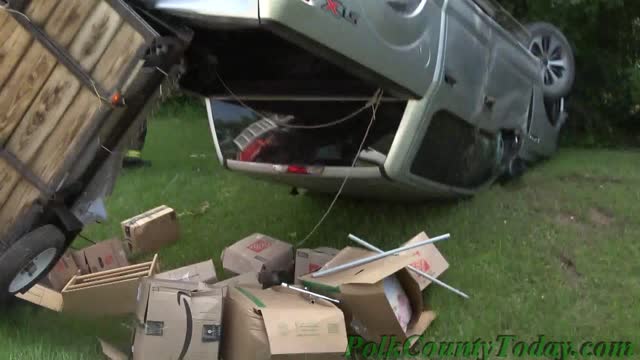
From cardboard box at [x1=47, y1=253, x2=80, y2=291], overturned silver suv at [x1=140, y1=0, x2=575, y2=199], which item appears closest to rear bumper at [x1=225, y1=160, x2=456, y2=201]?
overturned silver suv at [x1=140, y1=0, x2=575, y2=199]

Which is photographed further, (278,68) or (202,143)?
(202,143)

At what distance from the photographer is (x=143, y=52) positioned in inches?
134

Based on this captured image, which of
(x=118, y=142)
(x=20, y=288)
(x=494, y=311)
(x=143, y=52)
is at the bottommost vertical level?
(x=20, y=288)

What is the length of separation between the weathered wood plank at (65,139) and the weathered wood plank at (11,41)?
14.4 inches

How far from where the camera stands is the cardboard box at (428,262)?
4656 millimetres

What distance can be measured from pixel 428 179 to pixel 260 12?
7.63 feet

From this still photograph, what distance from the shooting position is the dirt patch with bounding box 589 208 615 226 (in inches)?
227

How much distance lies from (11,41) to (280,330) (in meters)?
2.08

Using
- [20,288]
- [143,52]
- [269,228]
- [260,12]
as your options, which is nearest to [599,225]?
[269,228]

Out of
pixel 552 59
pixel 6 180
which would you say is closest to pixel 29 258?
pixel 6 180

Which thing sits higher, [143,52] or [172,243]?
[143,52]

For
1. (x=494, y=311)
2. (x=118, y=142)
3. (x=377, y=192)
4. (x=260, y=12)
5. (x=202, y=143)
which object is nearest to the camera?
(x=260, y=12)

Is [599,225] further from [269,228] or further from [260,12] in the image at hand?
[260,12]

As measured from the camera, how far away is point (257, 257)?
5.19m
